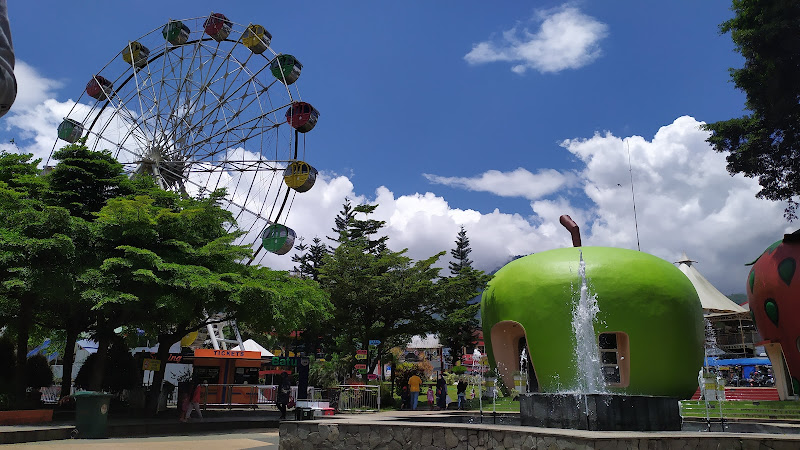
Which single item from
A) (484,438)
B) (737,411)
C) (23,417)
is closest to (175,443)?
(23,417)

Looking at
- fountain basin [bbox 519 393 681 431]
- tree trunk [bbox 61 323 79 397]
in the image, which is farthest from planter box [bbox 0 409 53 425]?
fountain basin [bbox 519 393 681 431]

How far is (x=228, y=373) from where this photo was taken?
85.5ft

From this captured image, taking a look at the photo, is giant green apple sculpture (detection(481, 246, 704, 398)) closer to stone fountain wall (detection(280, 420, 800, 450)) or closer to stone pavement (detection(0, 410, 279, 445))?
stone pavement (detection(0, 410, 279, 445))

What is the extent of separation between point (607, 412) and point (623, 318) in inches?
336

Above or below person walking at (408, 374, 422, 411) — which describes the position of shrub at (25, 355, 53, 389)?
above

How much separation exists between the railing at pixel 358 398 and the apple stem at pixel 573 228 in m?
9.08

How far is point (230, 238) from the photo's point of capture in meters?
19.2

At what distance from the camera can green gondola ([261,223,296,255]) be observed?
88.5ft

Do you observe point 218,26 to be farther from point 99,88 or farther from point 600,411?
point 600,411

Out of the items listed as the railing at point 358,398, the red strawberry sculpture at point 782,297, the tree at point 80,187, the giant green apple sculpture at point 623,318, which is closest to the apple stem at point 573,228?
the giant green apple sculpture at point 623,318

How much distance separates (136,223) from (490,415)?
35.2ft

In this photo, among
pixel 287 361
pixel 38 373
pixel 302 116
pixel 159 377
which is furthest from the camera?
pixel 302 116

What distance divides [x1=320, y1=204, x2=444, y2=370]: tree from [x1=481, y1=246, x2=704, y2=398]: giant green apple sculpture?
8417 mm

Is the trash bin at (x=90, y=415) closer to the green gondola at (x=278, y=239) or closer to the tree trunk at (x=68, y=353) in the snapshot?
the tree trunk at (x=68, y=353)
